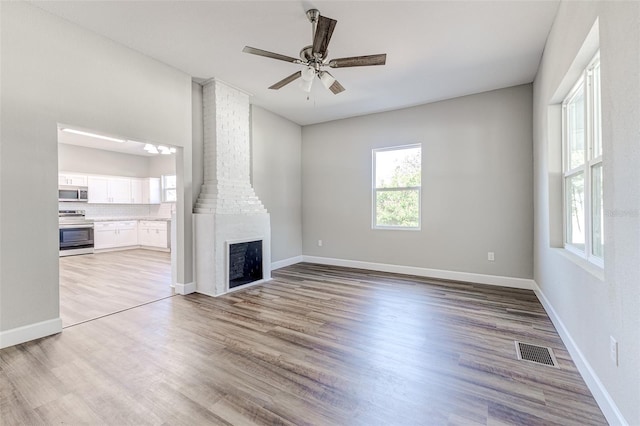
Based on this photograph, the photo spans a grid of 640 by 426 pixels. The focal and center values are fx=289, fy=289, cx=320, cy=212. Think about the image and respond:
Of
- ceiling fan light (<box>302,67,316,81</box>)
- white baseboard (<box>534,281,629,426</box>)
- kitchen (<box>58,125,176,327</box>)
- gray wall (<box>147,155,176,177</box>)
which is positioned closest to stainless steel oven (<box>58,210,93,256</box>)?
kitchen (<box>58,125,176,327</box>)

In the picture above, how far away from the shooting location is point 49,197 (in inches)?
108

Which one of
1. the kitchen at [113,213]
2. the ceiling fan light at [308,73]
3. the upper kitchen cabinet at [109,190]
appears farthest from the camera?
the upper kitchen cabinet at [109,190]

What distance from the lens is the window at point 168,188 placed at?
877cm

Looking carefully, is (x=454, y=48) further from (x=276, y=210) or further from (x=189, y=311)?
(x=189, y=311)

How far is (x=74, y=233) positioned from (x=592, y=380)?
9495 mm

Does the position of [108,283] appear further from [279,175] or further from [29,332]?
[279,175]

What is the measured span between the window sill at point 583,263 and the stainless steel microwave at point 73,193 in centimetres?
978

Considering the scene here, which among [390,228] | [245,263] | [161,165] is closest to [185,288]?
[245,263]

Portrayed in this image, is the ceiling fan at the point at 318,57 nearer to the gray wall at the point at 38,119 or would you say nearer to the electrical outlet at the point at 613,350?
the gray wall at the point at 38,119

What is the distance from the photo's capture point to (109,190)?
818 cm

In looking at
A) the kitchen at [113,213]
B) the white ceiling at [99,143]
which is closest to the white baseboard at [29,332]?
the kitchen at [113,213]

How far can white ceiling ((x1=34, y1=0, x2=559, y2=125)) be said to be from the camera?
8.71ft

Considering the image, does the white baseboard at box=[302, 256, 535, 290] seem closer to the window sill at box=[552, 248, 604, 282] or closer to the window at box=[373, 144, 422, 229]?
the window at box=[373, 144, 422, 229]

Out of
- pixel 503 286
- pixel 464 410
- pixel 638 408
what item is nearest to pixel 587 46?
pixel 638 408
